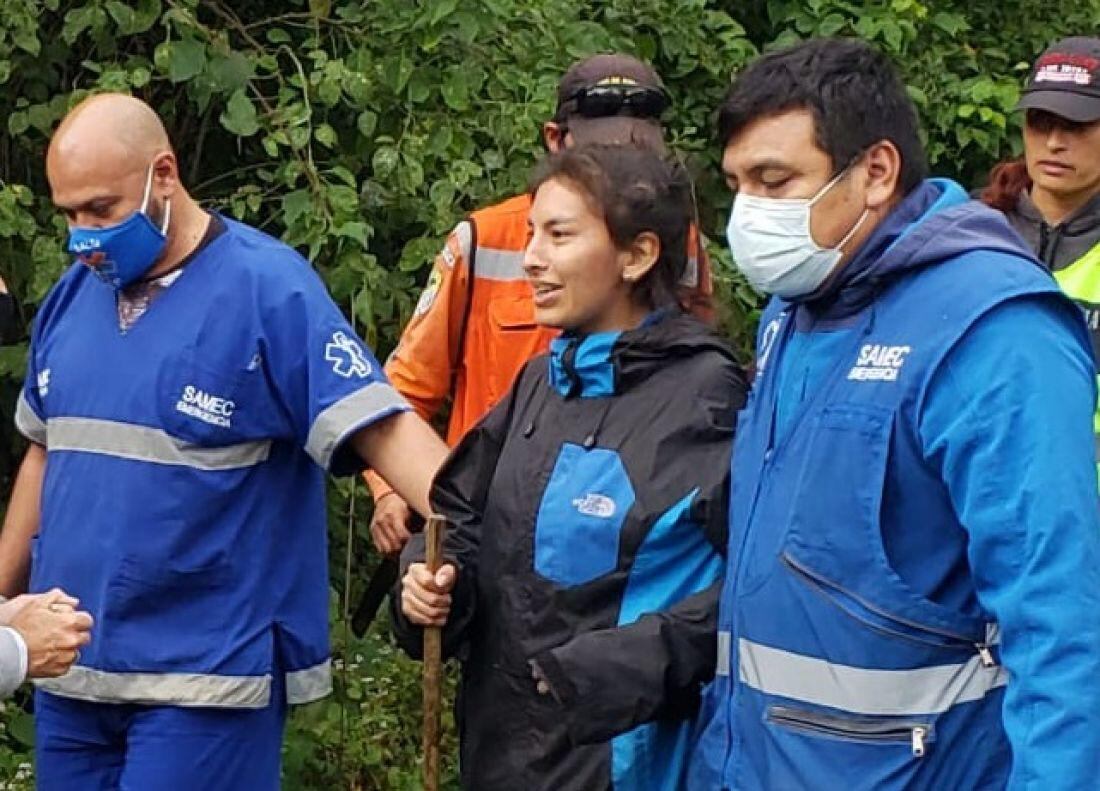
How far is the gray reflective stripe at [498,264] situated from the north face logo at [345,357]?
499 millimetres

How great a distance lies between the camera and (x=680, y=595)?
329cm

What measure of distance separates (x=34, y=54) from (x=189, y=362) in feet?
7.73

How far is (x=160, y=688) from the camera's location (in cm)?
392

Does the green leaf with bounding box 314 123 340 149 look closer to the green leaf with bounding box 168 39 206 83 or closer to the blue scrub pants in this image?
the green leaf with bounding box 168 39 206 83

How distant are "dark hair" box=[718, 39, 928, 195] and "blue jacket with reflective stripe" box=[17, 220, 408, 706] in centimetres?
135

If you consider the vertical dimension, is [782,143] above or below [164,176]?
above

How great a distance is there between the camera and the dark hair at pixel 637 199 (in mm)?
3547

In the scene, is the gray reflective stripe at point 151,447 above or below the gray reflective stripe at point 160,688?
above

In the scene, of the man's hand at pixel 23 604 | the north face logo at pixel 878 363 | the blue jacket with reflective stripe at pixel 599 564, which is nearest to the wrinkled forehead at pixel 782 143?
the north face logo at pixel 878 363

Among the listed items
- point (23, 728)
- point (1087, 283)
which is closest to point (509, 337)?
point (1087, 283)

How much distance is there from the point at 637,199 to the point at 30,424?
157 cm

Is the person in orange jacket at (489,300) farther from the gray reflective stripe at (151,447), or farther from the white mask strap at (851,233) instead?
the white mask strap at (851,233)

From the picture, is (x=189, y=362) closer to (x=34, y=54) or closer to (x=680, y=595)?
(x=680, y=595)

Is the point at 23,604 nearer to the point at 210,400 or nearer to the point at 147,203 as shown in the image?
the point at 210,400
